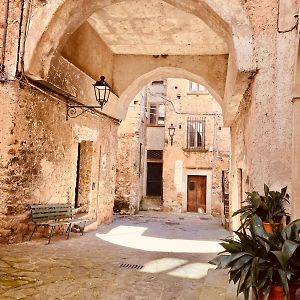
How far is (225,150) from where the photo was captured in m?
17.9

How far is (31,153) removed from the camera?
6035mm

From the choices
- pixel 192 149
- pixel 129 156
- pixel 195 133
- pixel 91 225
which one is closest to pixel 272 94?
pixel 91 225

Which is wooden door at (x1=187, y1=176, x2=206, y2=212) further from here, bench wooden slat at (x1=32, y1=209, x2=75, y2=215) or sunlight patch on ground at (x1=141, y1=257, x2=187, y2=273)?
sunlight patch on ground at (x1=141, y1=257, x2=187, y2=273)

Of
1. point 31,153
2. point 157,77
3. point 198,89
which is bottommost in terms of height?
point 31,153

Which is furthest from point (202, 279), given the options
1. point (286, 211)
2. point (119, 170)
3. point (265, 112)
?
point (119, 170)

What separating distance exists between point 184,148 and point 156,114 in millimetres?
3485

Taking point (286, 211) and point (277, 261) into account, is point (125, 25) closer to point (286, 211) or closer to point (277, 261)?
point (286, 211)

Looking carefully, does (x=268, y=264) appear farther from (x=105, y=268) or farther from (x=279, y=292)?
(x=105, y=268)

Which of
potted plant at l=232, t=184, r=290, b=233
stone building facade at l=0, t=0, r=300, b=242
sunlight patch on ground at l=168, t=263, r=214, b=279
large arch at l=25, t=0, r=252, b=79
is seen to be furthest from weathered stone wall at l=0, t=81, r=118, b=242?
potted plant at l=232, t=184, r=290, b=233

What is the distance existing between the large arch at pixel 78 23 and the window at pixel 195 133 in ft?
42.7

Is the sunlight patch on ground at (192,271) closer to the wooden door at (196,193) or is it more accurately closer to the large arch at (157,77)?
the large arch at (157,77)

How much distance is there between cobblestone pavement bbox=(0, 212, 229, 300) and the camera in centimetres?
373

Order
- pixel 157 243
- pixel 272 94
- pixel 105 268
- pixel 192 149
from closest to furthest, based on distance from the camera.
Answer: pixel 272 94, pixel 105 268, pixel 157 243, pixel 192 149

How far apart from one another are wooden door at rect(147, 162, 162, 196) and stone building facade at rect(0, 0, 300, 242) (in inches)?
471
